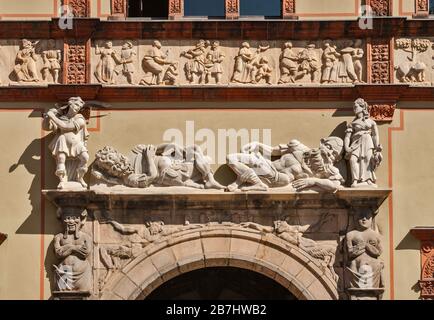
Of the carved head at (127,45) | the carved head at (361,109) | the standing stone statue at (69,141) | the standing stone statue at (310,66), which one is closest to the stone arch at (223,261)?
the standing stone statue at (69,141)

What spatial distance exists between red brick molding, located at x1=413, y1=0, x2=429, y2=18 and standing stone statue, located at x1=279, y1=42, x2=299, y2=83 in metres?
1.91

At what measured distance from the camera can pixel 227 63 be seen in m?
24.4

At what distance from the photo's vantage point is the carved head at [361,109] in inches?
941

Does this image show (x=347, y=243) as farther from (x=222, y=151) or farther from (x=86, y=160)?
(x=86, y=160)

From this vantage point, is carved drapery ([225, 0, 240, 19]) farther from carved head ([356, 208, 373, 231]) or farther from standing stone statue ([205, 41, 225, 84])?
carved head ([356, 208, 373, 231])

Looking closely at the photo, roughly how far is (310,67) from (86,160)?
351 centimetres

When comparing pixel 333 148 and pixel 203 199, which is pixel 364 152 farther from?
pixel 203 199

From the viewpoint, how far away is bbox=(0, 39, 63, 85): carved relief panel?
956 inches

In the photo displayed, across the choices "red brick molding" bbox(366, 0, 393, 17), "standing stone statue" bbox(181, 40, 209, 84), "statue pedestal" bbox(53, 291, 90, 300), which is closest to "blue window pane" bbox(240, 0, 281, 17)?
"standing stone statue" bbox(181, 40, 209, 84)

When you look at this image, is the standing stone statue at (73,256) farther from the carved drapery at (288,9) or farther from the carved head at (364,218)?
the carved drapery at (288,9)

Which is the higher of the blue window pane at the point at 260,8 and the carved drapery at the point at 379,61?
the blue window pane at the point at 260,8

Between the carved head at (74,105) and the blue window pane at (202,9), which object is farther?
the blue window pane at (202,9)

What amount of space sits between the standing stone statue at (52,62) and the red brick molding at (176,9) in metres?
1.73
